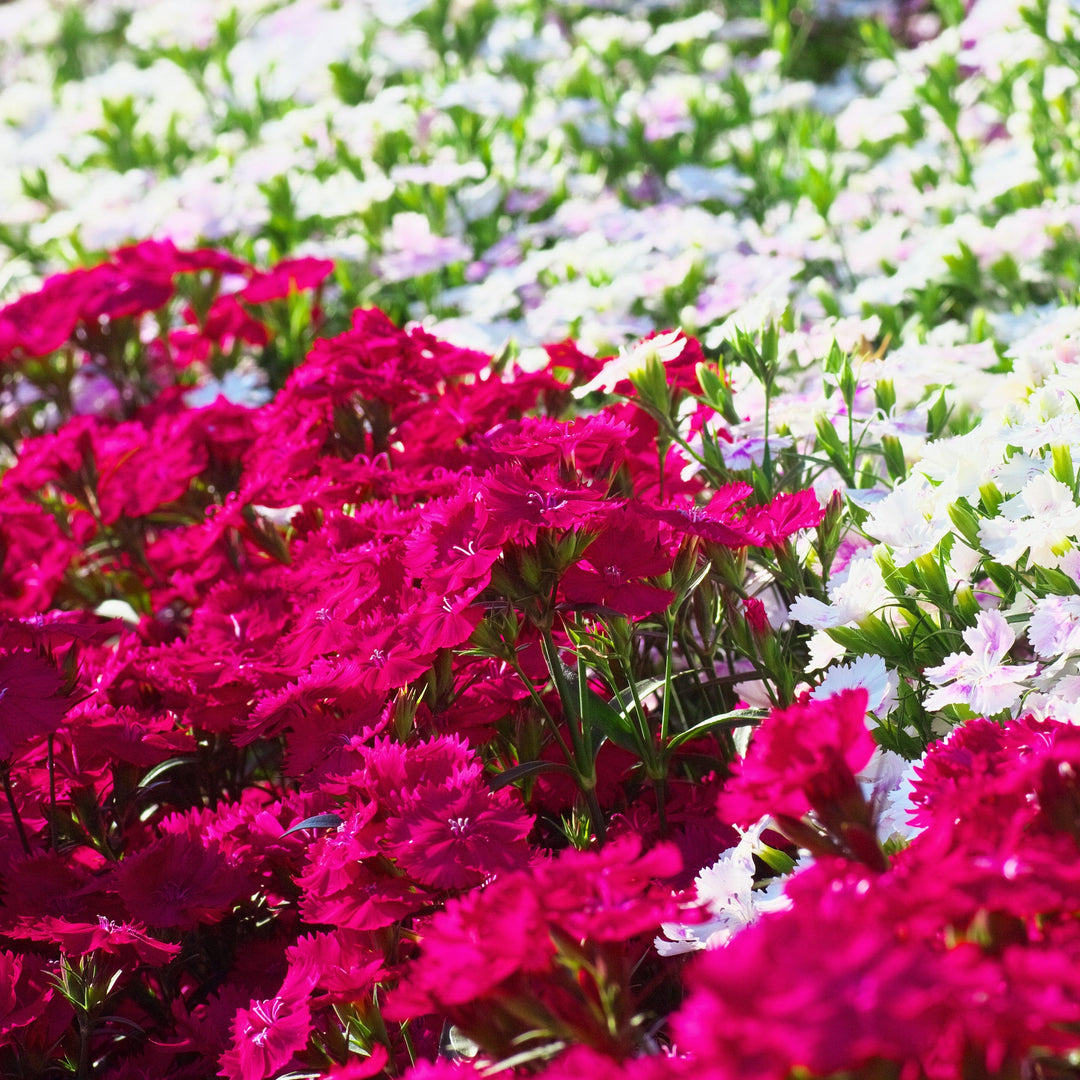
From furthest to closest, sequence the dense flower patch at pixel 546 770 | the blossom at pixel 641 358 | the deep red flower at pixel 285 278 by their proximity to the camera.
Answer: the deep red flower at pixel 285 278
the blossom at pixel 641 358
the dense flower patch at pixel 546 770

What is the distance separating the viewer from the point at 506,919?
0.78 meters

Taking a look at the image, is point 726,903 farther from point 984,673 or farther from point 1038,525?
point 1038,525

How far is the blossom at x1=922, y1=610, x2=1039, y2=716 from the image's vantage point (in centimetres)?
113

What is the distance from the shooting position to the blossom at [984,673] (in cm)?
113

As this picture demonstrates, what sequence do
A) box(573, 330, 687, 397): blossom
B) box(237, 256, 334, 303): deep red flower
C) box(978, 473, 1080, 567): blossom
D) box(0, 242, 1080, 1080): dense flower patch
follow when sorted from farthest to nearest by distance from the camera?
1. box(237, 256, 334, 303): deep red flower
2. box(573, 330, 687, 397): blossom
3. box(978, 473, 1080, 567): blossom
4. box(0, 242, 1080, 1080): dense flower patch

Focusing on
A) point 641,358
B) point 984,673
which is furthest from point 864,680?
point 641,358

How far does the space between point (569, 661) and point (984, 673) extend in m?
0.48

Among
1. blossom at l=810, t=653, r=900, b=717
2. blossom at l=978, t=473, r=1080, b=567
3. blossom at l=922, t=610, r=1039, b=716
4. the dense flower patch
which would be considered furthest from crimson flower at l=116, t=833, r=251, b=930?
blossom at l=978, t=473, r=1080, b=567

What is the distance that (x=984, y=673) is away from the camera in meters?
1.16

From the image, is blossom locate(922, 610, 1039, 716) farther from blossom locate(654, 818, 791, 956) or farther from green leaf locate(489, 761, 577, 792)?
green leaf locate(489, 761, 577, 792)

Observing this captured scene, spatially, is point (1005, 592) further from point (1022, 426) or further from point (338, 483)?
point (338, 483)

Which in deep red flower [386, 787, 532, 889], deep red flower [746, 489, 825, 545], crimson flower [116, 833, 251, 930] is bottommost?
crimson flower [116, 833, 251, 930]

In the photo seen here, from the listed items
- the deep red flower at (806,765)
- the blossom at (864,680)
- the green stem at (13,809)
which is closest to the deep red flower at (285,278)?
the green stem at (13,809)

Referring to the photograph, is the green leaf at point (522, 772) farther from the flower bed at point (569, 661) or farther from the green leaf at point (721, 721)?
the green leaf at point (721, 721)
